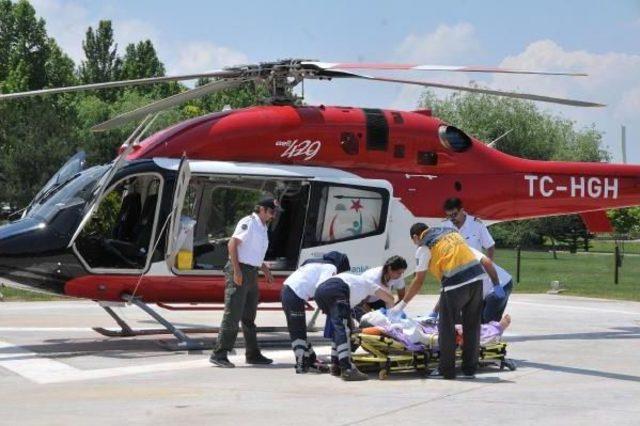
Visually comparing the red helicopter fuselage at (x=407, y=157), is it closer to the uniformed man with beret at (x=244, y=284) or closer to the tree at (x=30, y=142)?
the uniformed man with beret at (x=244, y=284)

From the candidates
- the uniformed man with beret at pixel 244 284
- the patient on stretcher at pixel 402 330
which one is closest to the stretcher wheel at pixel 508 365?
the patient on stretcher at pixel 402 330

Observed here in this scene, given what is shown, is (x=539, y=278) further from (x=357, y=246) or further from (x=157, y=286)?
(x=157, y=286)

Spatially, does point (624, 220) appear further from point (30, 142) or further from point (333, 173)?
point (333, 173)

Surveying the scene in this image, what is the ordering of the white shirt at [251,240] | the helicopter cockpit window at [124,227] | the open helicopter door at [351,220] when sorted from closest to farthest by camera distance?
1. the white shirt at [251,240]
2. the helicopter cockpit window at [124,227]
3. the open helicopter door at [351,220]

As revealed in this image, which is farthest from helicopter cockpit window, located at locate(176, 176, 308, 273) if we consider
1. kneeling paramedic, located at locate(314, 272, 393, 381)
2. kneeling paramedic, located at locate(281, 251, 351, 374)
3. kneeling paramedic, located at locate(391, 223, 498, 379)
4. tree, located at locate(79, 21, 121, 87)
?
tree, located at locate(79, 21, 121, 87)

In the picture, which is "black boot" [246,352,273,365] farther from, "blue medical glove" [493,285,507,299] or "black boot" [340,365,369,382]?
"blue medical glove" [493,285,507,299]

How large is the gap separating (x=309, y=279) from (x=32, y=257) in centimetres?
363

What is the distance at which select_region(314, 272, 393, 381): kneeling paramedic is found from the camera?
9.53m

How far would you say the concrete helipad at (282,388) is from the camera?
7520mm

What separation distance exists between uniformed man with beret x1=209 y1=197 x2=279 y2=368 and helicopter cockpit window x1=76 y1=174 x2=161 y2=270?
2000 mm

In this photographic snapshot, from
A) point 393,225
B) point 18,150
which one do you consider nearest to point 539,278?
point 393,225

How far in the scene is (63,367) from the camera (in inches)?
408

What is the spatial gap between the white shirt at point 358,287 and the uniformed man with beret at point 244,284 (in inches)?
49.0

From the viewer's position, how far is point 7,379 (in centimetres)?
954
